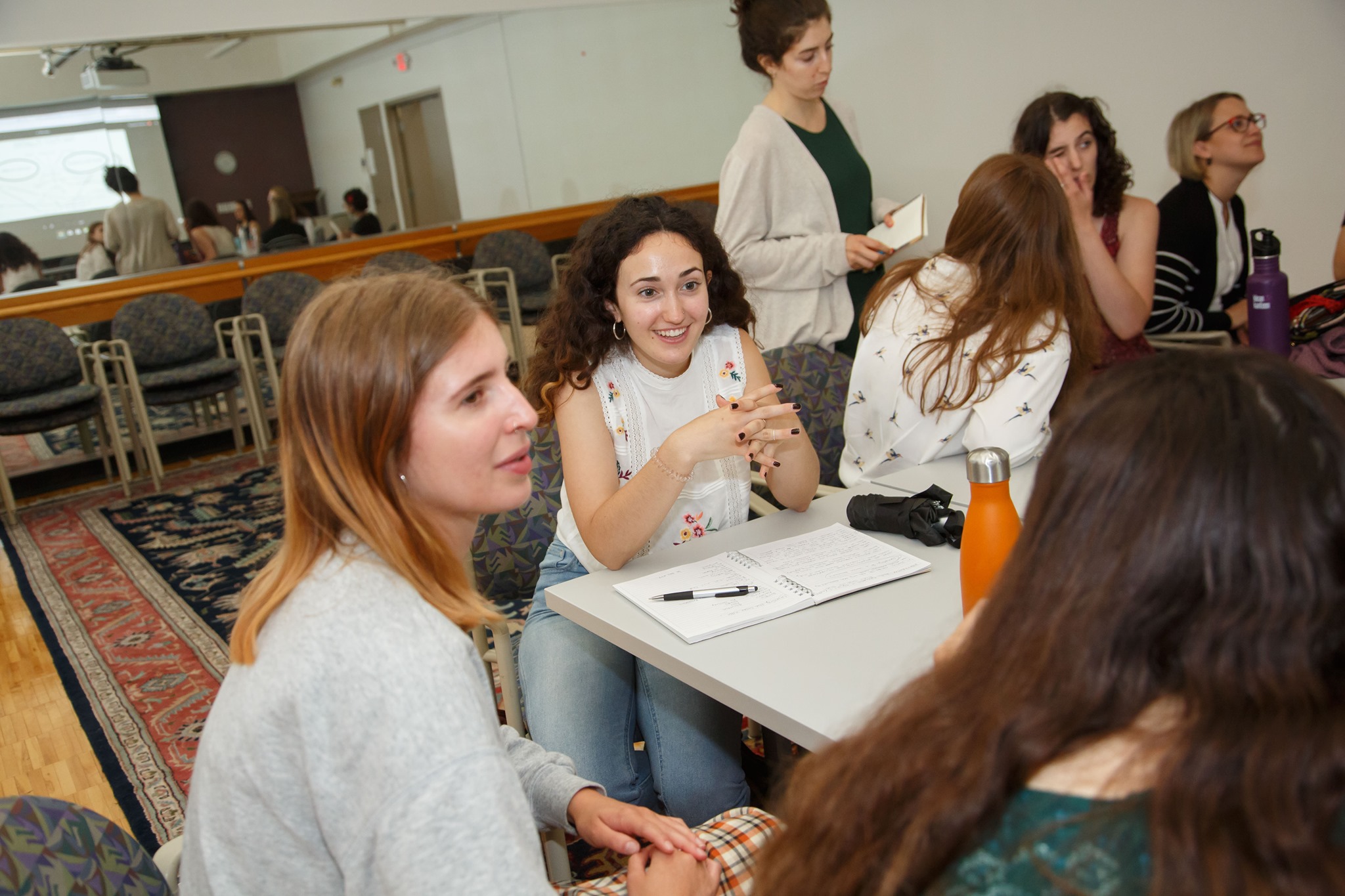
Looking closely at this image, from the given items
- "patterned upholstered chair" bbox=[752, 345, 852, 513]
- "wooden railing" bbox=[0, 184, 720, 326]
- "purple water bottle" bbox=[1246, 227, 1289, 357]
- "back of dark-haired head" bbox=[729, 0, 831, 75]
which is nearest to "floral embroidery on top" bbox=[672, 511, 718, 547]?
"patterned upholstered chair" bbox=[752, 345, 852, 513]

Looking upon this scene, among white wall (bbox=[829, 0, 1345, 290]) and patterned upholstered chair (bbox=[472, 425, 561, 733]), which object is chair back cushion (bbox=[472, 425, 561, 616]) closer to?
patterned upholstered chair (bbox=[472, 425, 561, 733])

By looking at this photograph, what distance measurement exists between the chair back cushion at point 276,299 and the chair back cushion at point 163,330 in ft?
1.03

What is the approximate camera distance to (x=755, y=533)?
5.89 ft

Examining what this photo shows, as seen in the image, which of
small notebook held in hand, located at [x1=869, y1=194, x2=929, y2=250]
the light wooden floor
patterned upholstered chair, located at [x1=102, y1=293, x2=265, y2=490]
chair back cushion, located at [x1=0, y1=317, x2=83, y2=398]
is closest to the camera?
the light wooden floor

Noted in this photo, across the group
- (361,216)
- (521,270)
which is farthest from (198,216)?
(521,270)

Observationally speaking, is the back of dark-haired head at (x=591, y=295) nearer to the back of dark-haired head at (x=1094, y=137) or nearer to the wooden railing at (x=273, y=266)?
the back of dark-haired head at (x=1094, y=137)

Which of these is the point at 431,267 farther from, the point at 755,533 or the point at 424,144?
the point at 424,144

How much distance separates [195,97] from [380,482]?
25.3 ft

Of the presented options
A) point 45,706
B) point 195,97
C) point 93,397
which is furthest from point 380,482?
point 195,97

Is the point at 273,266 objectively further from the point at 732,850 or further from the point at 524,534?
the point at 732,850

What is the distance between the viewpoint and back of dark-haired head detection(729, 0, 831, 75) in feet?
9.46

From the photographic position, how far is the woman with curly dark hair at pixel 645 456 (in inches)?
67.1

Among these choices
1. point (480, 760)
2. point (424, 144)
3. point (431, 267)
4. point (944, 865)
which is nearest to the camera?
point (944, 865)

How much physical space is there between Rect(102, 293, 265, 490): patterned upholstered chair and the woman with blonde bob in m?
5.00
